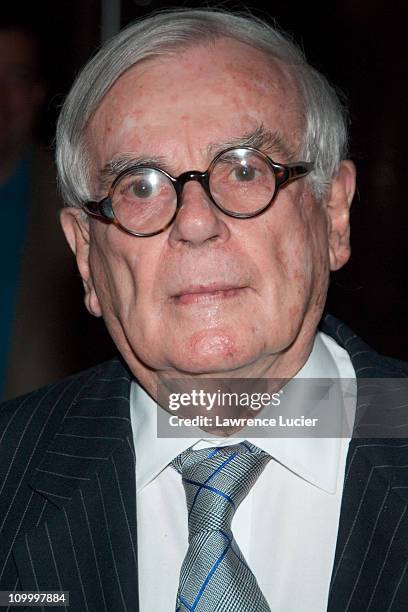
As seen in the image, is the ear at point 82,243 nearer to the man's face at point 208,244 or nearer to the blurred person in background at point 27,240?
the man's face at point 208,244

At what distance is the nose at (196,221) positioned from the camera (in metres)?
1.63

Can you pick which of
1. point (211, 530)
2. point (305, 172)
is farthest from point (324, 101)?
point (211, 530)

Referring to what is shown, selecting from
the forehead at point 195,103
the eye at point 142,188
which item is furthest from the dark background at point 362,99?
the eye at point 142,188

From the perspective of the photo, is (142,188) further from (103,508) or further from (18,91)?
(18,91)

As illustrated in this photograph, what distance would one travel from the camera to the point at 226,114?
172 centimetres

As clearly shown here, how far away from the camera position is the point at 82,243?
2012mm

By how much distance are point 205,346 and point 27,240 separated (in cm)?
146

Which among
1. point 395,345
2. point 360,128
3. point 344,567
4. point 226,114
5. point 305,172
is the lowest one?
point 395,345

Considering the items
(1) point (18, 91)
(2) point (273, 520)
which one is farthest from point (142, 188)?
(1) point (18, 91)

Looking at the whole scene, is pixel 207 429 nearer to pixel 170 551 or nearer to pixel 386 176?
pixel 170 551

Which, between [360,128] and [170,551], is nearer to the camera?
[170,551]

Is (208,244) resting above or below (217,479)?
above

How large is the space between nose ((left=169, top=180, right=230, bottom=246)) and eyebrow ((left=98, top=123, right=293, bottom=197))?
0.08 m

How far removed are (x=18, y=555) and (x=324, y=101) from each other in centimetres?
119
